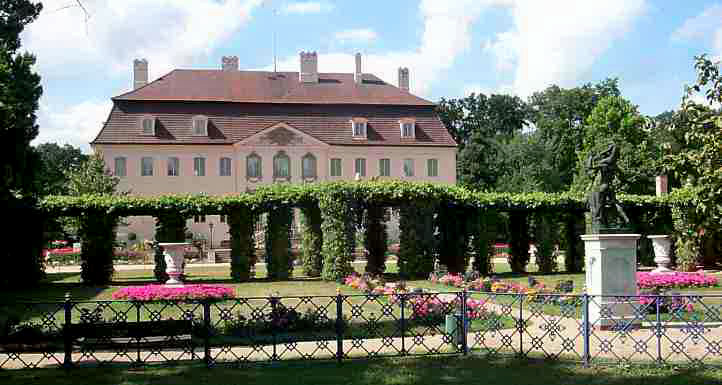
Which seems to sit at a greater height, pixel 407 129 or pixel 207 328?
pixel 407 129

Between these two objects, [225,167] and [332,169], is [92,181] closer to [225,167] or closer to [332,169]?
[225,167]

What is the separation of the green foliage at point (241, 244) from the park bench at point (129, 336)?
1463cm

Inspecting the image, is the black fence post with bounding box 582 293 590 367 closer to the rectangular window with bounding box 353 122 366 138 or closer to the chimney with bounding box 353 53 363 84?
the rectangular window with bounding box 353 122 366 138

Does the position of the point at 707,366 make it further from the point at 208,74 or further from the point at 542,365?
the point at 208,74

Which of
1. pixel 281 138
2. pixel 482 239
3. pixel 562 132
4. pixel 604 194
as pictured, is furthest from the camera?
pixel 562 132

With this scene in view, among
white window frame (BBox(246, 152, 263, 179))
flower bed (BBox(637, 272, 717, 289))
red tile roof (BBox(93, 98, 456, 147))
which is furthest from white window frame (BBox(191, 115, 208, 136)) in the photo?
flower bed (BBox(637, 272, 717, 289))

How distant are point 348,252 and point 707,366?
49.6 ft

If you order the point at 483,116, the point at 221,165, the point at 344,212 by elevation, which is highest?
the point at 483,116

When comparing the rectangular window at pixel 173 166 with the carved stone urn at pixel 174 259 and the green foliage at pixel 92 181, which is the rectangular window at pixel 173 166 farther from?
the carved stone urn at pixel 174 259

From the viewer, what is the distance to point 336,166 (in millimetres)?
52312

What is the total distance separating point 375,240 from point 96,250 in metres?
9.62

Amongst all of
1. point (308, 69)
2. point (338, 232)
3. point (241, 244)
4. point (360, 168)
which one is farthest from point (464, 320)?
point (308, 69)

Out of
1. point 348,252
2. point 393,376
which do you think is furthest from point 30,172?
point 393,376

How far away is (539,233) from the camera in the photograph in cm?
2811
